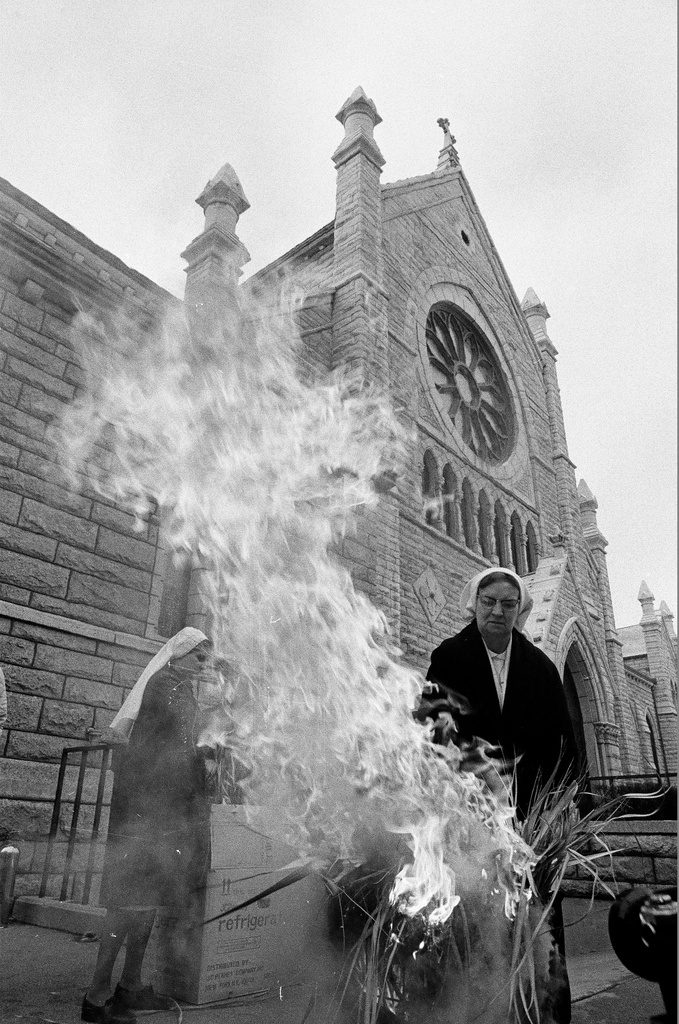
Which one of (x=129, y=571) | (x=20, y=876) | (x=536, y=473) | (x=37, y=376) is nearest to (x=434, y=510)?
(x=536, y=473)

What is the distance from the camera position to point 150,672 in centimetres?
380

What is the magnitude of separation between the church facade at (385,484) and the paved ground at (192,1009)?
2.06 metres

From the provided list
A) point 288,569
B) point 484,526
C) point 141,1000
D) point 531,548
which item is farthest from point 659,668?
point 141,1000

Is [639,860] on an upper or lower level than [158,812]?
lower

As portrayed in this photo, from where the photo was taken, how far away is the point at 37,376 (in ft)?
24.5

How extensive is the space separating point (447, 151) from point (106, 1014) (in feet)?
78.5

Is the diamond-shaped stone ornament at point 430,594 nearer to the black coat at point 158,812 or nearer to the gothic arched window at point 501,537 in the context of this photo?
the gothic arched window at point 501,537

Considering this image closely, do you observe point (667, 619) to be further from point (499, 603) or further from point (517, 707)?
point (517, 707)

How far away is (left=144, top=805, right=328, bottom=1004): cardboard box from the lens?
128 inches

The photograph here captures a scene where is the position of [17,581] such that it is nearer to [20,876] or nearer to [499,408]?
[20,876]

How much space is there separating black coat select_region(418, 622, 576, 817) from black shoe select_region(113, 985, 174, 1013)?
1.90 m

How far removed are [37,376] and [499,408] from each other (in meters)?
14.0

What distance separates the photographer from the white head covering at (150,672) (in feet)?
12.0

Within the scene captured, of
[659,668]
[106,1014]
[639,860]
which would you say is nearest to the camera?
[106,1014]
